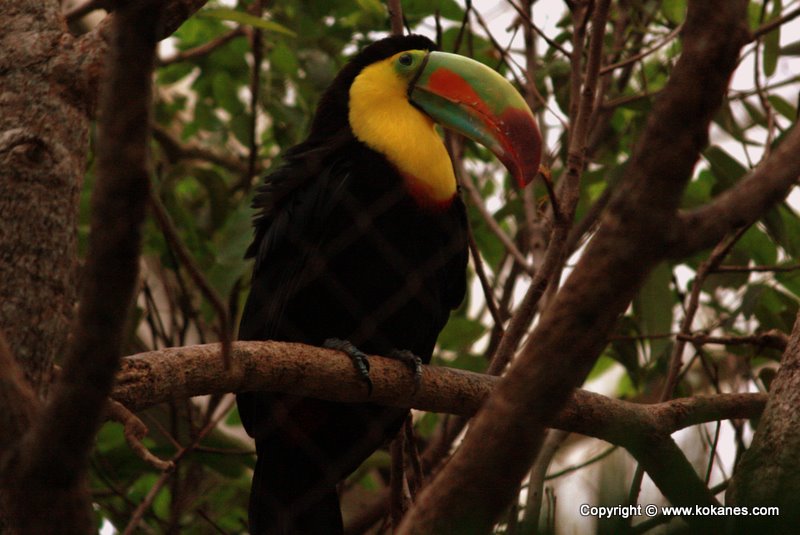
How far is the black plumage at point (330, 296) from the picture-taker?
2.44 meters

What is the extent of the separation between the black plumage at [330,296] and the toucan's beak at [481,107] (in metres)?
0.22

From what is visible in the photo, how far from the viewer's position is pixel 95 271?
1022mm

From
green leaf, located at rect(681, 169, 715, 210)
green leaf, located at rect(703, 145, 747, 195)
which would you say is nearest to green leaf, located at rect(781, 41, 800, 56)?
green leaf, located at rect(703, 145, 747, 195)

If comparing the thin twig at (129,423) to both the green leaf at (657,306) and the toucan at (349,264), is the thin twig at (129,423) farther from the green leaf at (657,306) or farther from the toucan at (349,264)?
the green leaf at (657,306)

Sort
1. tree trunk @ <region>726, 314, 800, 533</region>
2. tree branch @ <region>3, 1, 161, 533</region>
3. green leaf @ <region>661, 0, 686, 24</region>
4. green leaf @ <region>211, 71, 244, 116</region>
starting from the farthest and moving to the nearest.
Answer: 1. green leaf @ <region>211, 71, 244, 116</region>
2. green leaf @ <region>661, 0, 686, 24</region>
3. tree trunk @ <region>726, 314, 800, 533</region>
4. tree branch @ <region>3, 1, 161, 533</region>

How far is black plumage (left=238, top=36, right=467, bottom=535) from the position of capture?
8.02 ft

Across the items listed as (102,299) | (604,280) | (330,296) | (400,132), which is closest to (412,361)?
(330,296)

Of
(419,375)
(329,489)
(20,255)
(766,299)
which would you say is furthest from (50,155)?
(766,299)

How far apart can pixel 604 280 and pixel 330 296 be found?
4.64ft

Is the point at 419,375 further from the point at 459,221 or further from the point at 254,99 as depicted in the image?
the point at 254,99

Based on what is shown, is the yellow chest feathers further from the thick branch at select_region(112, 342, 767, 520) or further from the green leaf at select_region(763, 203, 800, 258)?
the green leaf at select_region(763, 203, 800, 258)

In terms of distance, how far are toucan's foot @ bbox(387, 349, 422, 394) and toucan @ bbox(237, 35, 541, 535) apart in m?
0.11

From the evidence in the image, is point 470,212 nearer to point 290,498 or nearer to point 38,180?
point 290,498

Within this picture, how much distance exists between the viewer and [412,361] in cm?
220
